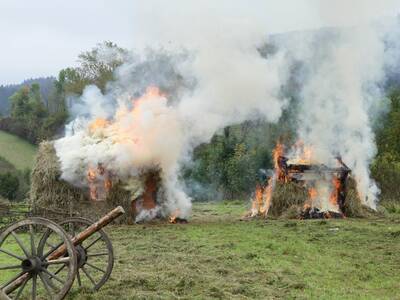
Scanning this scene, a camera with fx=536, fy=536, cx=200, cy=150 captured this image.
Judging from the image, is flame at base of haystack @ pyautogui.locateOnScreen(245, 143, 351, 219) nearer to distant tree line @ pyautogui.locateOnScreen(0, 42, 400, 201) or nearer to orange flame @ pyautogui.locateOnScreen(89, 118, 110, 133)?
distant tree line @ pyautogui.locateOnScreen(0, 42, 400, 201)

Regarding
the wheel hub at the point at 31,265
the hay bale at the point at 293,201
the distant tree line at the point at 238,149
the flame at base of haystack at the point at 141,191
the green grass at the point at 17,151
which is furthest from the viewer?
the green grass at the point at 17,151

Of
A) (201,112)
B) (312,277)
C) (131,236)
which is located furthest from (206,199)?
(312,277)

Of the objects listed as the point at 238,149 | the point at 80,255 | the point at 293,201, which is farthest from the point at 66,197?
the point at 238,149

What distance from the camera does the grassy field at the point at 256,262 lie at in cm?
941

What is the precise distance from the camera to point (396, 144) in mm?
36219

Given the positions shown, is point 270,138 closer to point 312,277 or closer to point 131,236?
point 131,236

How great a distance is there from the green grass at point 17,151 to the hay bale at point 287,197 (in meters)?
33.5

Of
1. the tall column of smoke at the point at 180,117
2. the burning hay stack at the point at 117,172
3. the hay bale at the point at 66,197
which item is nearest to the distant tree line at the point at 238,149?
the tall column of smoke at the point at 180,117

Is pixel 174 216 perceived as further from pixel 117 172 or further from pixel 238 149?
pixel 238 149

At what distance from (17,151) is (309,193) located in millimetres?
42701

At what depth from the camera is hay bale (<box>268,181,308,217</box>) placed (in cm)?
2312

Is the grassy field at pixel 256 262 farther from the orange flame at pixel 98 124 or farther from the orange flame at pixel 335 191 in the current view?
the orange flame at pixel 98 124

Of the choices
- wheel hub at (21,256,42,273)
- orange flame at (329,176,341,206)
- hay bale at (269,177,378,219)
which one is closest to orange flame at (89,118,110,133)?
hay bale at (269,177,378,219)

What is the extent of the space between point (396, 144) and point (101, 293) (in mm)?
30975
